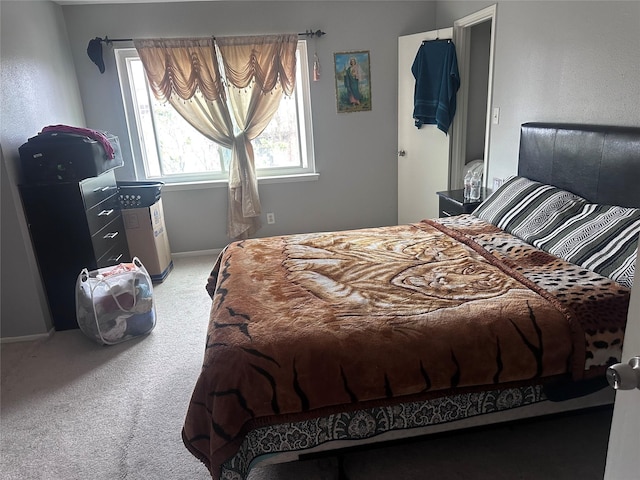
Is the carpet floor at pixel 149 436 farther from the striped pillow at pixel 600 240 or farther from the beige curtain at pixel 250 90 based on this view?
the beige curtain at pixel 250 90

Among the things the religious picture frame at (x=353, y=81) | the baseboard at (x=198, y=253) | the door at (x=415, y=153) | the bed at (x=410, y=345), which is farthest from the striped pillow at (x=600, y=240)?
the baseboard at (x=198, y=253)

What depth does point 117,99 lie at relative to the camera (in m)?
4.00

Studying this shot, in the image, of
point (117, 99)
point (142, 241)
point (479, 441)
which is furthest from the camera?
point (117, 99)

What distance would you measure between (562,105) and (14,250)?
349 centimetres

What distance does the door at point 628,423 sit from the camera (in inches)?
28.6

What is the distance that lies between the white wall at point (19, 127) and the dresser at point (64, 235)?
2.3 inches

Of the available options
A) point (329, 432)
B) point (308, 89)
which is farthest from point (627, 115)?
point (308, 89)

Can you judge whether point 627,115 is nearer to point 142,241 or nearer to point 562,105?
point 562,105

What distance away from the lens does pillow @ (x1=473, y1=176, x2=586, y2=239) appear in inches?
92.4

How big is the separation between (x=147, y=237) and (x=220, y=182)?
91cm

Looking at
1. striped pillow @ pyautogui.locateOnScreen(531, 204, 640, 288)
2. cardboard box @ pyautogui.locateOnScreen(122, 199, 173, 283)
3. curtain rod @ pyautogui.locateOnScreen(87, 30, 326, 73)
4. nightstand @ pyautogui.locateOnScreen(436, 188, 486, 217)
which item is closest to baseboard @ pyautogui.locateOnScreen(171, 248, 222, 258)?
cardboard box @ pyautogui.locateOnScreen(122, 199, 173, 283)

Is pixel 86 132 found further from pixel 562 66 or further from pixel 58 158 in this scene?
pixel 562 66

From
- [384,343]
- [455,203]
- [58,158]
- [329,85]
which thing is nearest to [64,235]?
[58,158]

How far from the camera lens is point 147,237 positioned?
3711 mm
